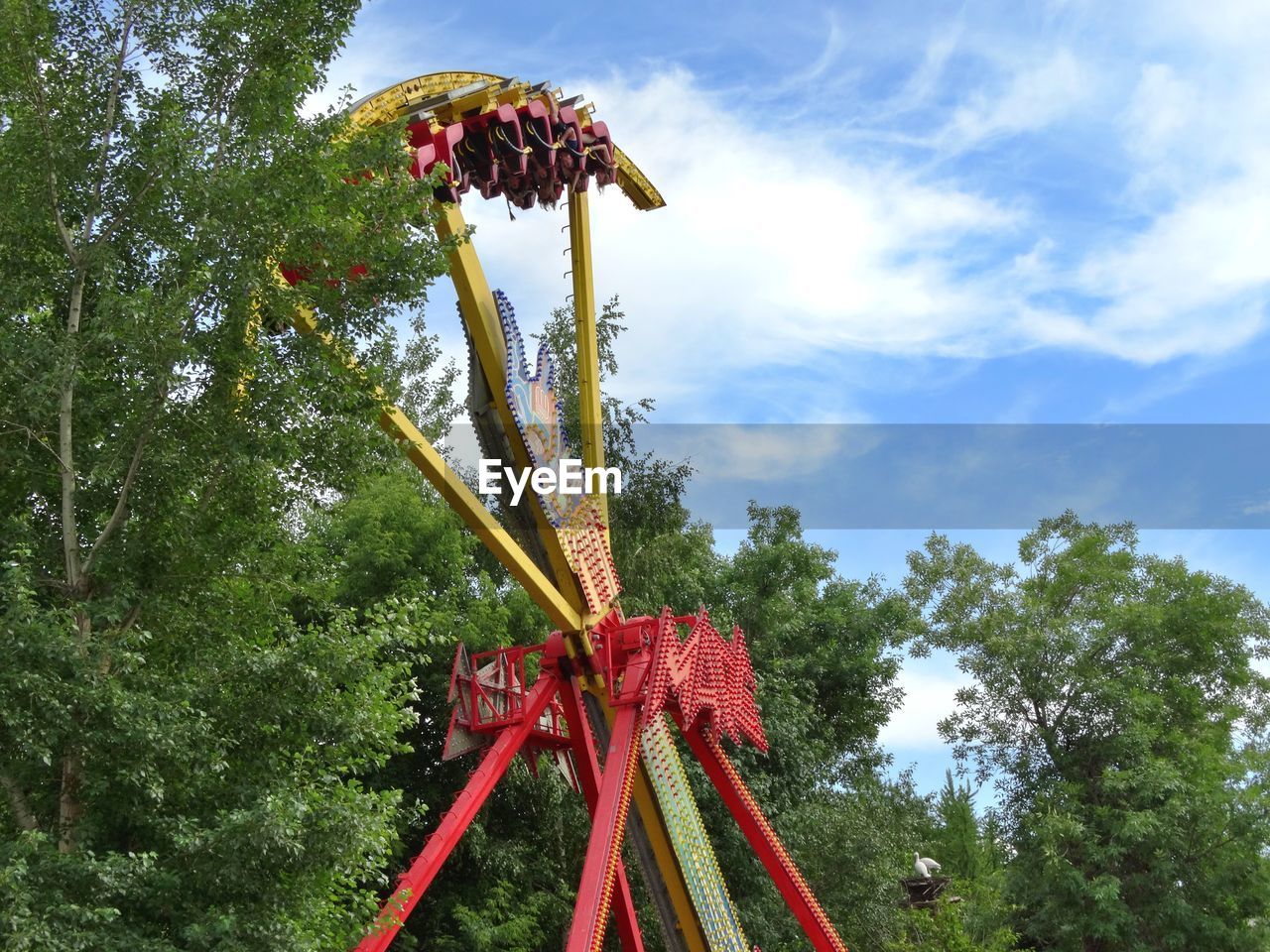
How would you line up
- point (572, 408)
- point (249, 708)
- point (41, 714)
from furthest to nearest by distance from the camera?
point (572, 408), point (249, 708), point (41, 714)

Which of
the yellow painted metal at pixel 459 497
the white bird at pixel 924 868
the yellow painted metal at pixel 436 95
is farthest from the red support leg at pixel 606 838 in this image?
the white bird at pixel 924 868

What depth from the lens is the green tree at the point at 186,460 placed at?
7023 mm

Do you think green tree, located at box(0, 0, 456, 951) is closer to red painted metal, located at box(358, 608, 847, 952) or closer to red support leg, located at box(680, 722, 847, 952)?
red painted metal, located at box(358, 608, 847, 952)

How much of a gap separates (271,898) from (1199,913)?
1622cm

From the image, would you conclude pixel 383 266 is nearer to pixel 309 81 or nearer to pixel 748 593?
pixel 309 81

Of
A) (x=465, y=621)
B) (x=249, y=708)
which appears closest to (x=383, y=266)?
(x=249, y=708)

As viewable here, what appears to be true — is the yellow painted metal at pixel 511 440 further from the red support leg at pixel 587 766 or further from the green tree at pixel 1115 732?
the green tree at pixel 1115 732

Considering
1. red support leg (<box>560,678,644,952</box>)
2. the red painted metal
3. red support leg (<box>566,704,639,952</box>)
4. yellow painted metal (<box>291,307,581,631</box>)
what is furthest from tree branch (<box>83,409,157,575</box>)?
red support leg (<box>560,678,644,952</box>)

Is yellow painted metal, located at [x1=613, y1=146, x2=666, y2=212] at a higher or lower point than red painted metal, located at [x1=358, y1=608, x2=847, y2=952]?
higher

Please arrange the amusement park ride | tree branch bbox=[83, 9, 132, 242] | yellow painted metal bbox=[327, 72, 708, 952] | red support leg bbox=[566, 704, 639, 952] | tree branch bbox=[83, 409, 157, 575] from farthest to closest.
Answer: the amusement park ride
yellow painted metal bbox=[327, 72, 708, 952]
red support leg bbox=[566, 704, 639, 952]
tree branch bbox=[83, 9, 132, 242]
tree branch bbox=[83, 409, 157, 575]

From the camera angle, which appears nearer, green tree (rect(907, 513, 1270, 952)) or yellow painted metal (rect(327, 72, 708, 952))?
yellow painted metal (rect(327, 72, 708, 952))

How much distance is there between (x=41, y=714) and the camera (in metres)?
6.88

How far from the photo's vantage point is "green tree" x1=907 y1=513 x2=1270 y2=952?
19250 mm

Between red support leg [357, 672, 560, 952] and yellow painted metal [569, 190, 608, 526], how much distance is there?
6.37 feet
